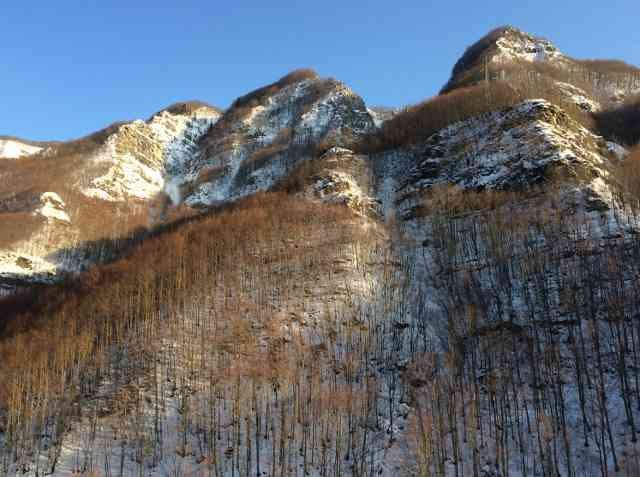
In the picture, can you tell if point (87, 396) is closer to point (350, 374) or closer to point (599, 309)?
→ point (350, 374)

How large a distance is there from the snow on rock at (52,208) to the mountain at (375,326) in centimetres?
1462

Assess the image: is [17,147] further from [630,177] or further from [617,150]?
[630,177]

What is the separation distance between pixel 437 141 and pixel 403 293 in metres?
32.6

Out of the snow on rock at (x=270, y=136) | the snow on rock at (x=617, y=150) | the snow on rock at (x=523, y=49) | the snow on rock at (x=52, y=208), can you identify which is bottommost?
the snow on rock at (x=617, y=150)

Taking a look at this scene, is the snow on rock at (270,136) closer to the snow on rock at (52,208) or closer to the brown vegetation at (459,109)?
the brown vegetation at (459,109)

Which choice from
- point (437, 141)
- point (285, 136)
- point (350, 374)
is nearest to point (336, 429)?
point (350, 374)

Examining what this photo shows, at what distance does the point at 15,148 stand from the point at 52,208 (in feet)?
331

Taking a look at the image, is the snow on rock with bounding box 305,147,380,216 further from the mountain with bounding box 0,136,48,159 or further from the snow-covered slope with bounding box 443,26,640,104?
the mountain with bounding box 0,136,48,159

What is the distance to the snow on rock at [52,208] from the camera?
87438 millimetres

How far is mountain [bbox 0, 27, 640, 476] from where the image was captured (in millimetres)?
26141

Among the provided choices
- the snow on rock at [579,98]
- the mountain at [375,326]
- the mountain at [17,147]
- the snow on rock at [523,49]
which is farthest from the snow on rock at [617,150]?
the mountain at [17,147]

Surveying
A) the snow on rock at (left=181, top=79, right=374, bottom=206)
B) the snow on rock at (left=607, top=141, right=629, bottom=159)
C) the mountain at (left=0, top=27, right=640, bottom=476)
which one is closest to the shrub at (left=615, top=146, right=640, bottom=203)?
the mountain at (left=0, top=27, right=640, bottom=476)

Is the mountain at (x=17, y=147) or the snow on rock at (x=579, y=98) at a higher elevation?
the mountain at (x=17, y=147)

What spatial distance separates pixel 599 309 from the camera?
106ft
